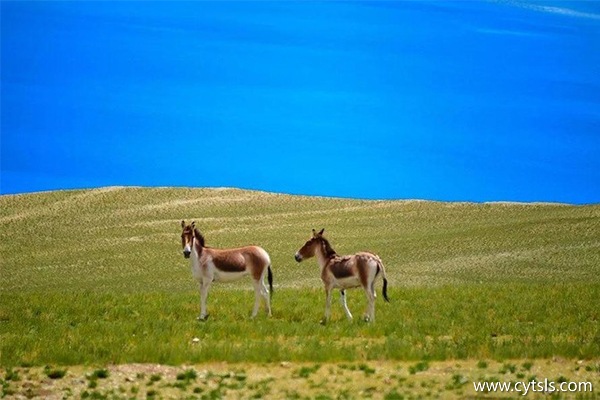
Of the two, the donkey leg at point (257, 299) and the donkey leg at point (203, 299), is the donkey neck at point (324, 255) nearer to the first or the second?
the donkey leg at point (257, 299)

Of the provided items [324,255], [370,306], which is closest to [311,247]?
[324,255]

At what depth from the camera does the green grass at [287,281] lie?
2038 cm

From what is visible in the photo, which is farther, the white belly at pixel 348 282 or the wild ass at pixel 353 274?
the white belly at pixel 348 282

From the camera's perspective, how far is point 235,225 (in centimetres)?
6300

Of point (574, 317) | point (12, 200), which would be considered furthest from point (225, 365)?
point (12, 200)

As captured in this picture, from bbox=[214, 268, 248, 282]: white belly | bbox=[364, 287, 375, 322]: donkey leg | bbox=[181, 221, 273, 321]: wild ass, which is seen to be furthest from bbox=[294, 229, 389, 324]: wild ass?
bbox=[214, 268, 248, 282]: white belly

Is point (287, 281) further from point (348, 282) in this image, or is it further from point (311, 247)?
point (348, 282)

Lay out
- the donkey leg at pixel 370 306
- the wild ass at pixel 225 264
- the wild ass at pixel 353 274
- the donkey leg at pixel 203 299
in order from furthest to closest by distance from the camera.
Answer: the wild ass at pixel 225 264 < the donkey leg at pixel 203 299 < the wild ass at pixel 353 274 < the donkey leg at pixel 370 306

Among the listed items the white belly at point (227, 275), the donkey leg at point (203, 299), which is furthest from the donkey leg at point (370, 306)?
the donkey leg at point (203, 299)

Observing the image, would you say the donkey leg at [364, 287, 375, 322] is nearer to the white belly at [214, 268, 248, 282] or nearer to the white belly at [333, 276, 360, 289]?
the white belly at [333, 276, 360, 289]

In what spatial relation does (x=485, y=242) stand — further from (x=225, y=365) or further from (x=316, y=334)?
(x=225, y=365)

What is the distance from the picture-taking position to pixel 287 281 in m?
42.4

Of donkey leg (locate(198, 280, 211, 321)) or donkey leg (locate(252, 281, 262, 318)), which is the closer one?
donkey leg (locate(198, 280, 211, 321))

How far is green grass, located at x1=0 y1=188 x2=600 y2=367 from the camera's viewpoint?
20.4 meters
